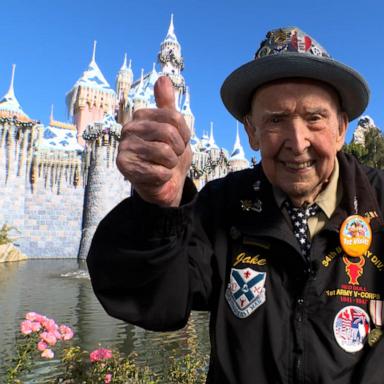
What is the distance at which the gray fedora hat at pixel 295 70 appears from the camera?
1.66 m

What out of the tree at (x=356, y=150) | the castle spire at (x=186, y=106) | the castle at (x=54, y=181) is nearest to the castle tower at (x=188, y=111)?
the castle spire at (x=186, y=106)

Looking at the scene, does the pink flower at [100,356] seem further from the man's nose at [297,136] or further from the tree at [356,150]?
the tree at [356,150]

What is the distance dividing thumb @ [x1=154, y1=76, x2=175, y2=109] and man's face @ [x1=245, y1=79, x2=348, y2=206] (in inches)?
23.0

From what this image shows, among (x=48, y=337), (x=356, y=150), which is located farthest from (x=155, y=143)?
(x=356, y=150)

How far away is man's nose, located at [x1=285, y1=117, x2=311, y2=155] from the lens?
64.1 inches

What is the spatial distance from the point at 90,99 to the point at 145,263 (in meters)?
38.1

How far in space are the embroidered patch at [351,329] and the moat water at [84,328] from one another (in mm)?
4582

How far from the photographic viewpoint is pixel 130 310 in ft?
4.95

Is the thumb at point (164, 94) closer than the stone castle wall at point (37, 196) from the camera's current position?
Yes

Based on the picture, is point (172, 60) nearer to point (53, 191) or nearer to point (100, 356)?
point (53, 191)


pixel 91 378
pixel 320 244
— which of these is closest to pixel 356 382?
pixel 320 244

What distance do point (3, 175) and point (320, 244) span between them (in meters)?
28.1

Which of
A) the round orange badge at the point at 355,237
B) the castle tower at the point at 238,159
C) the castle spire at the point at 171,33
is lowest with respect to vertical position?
the round orange badge at the point at 355,237

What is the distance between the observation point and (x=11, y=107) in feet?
91.9
